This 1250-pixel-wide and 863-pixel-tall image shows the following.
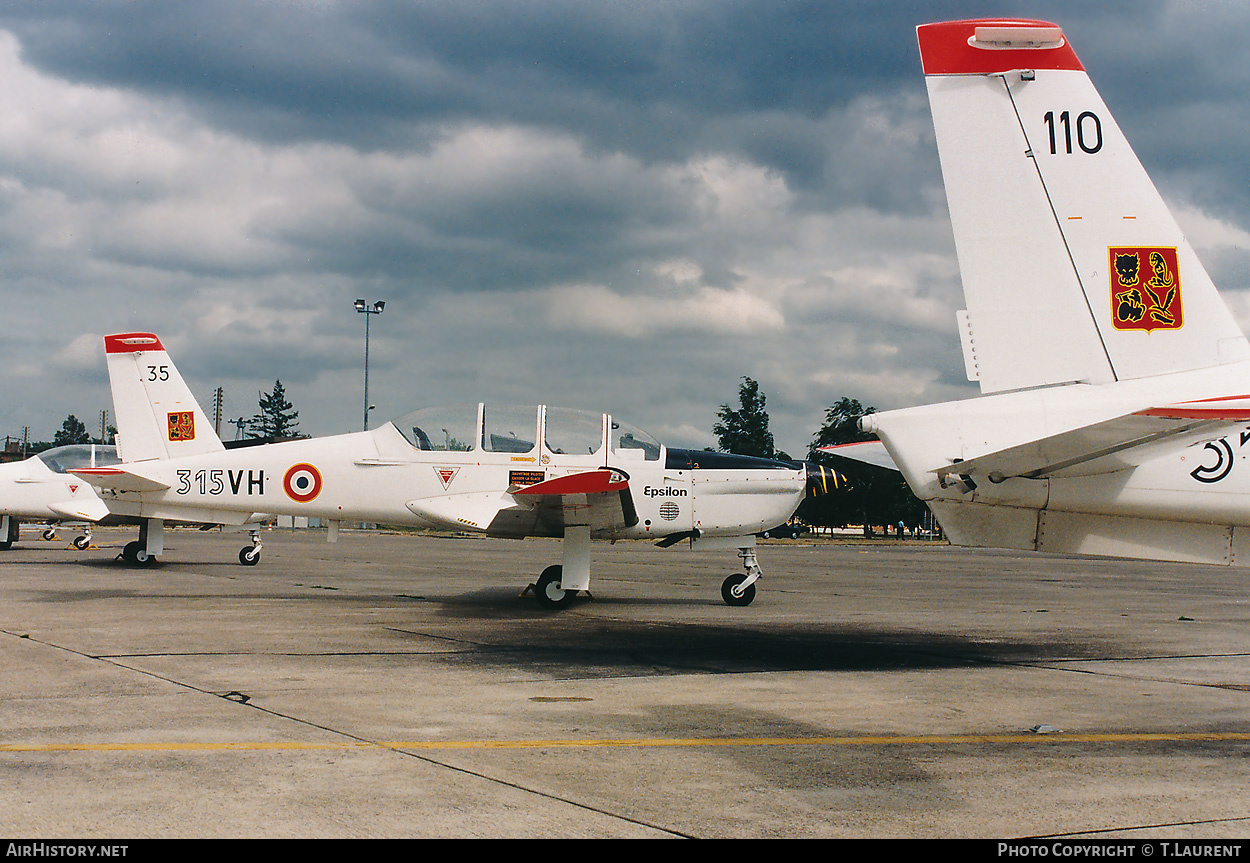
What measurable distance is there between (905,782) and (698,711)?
6.54 feet

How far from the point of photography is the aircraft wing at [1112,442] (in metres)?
6.16

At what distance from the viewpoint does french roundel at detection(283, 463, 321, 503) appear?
1366cm

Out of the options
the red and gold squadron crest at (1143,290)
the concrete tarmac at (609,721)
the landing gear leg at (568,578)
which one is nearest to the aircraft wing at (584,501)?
the landing gear leg at (568,578)

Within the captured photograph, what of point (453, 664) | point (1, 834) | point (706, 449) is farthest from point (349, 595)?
point (1, 834)

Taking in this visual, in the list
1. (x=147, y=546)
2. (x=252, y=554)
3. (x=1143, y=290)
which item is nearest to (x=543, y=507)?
(x=1143, y=290)

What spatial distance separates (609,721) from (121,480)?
13566mm

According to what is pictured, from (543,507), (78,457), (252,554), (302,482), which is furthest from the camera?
(78,457)

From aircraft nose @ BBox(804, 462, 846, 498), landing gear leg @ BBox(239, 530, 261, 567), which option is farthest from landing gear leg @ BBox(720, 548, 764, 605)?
landing gear leg @ BBox(239, 530, 261, 567)

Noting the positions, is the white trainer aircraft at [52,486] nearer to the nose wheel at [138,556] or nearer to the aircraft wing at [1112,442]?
the nose wheel at [138,556]

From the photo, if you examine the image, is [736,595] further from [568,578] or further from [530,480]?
[530,480]

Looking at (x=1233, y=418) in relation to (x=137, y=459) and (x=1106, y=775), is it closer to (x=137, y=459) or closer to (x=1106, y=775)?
(x=1106, y=775)

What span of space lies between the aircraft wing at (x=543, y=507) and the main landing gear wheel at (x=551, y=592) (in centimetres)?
57

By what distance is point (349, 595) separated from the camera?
1509cm

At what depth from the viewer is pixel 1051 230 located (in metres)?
6.83
